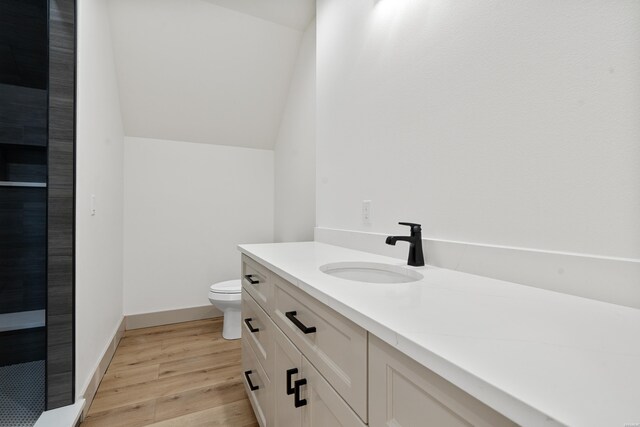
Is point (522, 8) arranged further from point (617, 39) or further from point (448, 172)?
point (448, 172)

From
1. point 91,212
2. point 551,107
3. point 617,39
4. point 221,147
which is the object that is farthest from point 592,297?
point 221,147

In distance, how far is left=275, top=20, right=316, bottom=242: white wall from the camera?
7.36 ft

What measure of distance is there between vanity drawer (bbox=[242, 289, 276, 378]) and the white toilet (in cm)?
67

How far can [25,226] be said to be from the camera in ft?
6.52

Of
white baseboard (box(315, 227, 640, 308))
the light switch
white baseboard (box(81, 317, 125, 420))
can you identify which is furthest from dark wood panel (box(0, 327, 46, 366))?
white baseboard (box(315, 227, 640, 308))

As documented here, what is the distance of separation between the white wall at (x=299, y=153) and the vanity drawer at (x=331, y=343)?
1.38 metres

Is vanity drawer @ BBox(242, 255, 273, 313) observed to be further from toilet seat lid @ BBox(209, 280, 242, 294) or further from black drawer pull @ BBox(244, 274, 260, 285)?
toilet seat lid @ BBox(209, 280, 242, 294)

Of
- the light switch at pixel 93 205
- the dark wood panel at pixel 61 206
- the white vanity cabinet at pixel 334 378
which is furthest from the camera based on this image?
the light switch at pixel 93 205

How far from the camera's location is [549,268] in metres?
0.74

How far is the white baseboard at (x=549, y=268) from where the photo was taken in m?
0.62

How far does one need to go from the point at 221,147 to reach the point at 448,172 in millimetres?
2338

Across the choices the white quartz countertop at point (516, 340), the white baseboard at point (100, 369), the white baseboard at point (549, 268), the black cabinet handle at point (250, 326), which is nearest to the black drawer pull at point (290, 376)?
the white quartz countertop at point (516, 340)

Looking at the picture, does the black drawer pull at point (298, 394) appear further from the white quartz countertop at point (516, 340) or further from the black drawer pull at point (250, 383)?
the black drawer pull at point (250, 383)

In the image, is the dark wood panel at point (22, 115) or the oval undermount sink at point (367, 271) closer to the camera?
the oval undermount sink at point (367, 271)
